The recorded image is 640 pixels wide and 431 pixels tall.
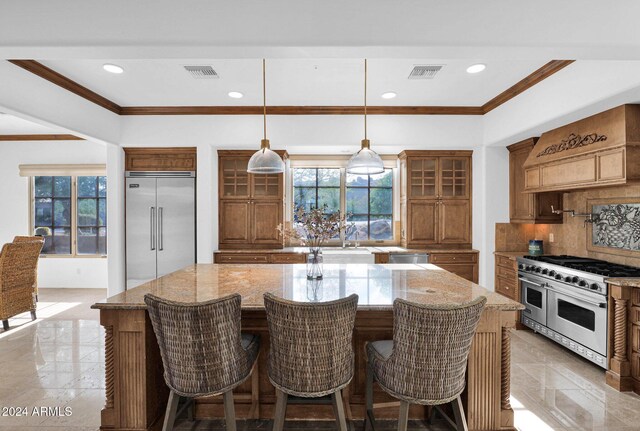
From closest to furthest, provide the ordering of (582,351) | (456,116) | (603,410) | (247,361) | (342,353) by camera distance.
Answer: (342,353)
(247,361)
(603,410)
(582,351)
(456,116)

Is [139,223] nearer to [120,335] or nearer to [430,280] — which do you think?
[120,335]

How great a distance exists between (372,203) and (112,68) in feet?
13.5

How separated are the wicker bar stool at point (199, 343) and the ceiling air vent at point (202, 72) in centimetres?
260

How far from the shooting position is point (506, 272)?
459 centimetres

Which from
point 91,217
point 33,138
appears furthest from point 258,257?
point 33,138

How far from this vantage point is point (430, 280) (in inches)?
106

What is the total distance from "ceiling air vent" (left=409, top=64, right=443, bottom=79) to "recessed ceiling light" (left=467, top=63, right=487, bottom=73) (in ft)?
1.00

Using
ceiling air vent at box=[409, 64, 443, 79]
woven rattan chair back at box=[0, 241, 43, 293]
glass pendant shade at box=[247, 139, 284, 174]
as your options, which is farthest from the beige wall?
woven rattan chair back at box=[0, 241, 43, 293]

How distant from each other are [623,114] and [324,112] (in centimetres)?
322

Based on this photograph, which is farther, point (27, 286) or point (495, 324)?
point (27, 286)

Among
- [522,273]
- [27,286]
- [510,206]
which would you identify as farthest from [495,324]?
[27,286]

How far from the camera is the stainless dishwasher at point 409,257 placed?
494 cm

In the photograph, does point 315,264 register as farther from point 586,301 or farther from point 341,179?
point 341,179

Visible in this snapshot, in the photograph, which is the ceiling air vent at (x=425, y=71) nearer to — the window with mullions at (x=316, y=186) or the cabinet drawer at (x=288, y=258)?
the window with mullions at (x=316, y=186)
